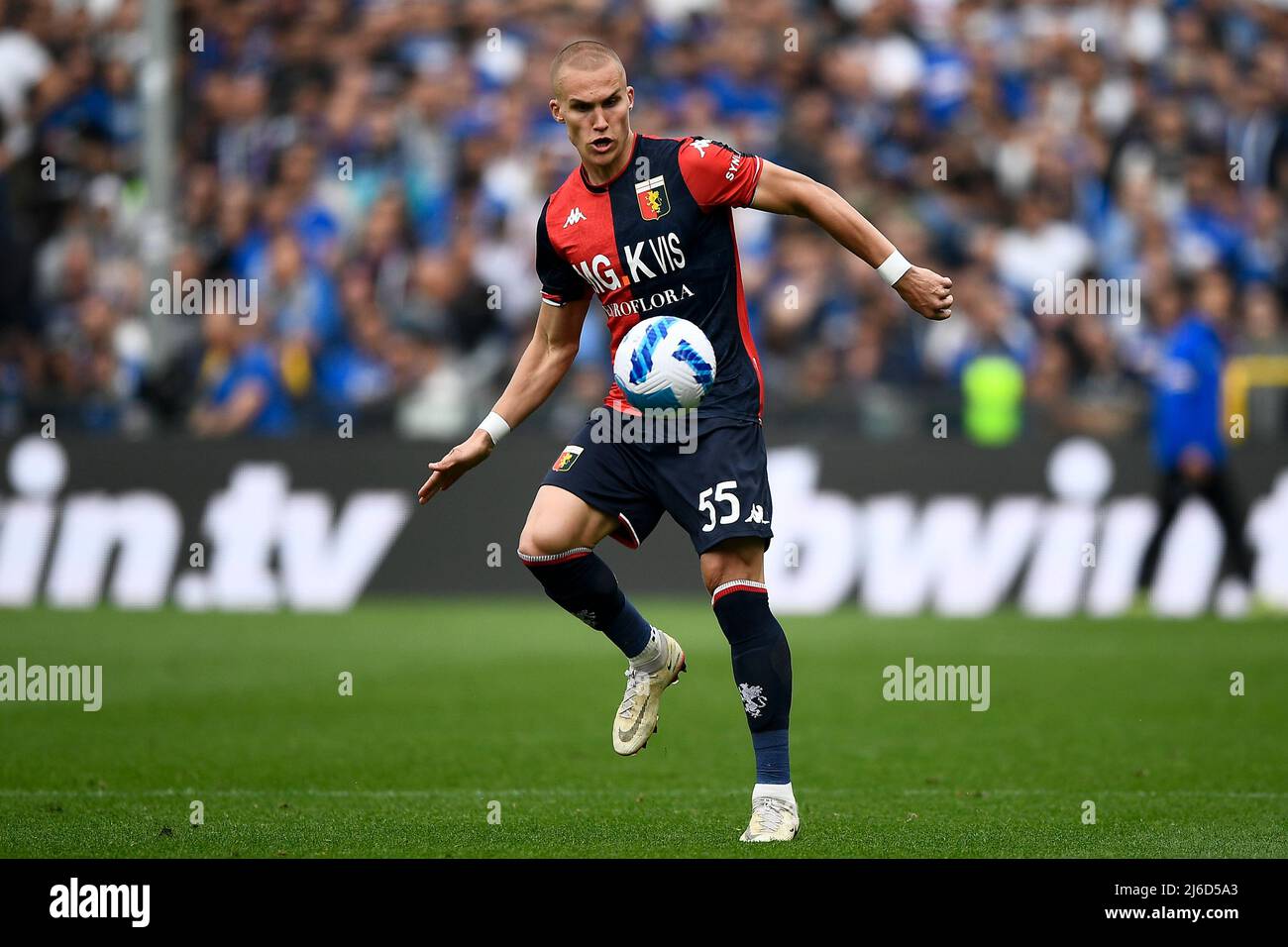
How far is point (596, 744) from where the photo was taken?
9.66 meters

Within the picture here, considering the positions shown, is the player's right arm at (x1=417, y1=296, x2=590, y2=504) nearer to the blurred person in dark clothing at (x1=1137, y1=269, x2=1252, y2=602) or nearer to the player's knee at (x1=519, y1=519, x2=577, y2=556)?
the player's knee at (x1=519, y1=519, x2=577, y2=556)

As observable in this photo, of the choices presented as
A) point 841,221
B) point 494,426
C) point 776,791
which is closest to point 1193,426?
point 494,426

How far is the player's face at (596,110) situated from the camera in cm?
685

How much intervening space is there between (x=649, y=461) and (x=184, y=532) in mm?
10224

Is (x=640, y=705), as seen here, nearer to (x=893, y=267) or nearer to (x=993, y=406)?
(x=893, y=267)

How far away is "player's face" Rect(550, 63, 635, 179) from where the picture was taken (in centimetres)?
685

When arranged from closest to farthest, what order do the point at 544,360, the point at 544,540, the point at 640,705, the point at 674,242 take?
the point at 674,242 < the point at 544,540 < the point at 640,705 < the point at 544,360

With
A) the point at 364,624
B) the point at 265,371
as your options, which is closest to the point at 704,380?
the point at 364,624

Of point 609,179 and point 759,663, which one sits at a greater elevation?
point 609,179

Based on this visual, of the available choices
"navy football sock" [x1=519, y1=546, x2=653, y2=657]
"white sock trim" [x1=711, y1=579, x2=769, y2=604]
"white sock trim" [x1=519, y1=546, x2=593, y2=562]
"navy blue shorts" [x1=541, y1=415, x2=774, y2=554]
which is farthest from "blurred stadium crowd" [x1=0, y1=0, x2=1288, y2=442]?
"white sock trim" [x1=711, y1=579, x2=769, y2=604]

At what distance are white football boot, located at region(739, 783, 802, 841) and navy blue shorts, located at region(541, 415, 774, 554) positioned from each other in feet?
2.84

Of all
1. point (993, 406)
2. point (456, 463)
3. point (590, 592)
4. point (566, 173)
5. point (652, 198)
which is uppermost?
point (566, 173)

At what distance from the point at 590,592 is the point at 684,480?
64 centimetres

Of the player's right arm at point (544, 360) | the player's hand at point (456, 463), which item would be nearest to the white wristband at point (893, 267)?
the player's right arm at point (544, 360)
